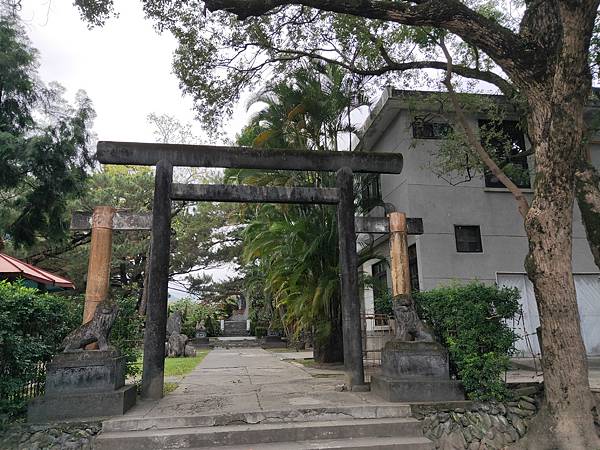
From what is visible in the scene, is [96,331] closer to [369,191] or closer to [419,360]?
[419,360]

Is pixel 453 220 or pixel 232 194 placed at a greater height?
pixel 453 220

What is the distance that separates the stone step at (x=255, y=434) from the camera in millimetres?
4871

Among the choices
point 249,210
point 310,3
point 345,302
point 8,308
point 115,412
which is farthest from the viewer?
point 249,210

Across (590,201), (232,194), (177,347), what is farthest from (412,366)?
(177,347)

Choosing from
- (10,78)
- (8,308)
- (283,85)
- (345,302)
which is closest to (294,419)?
(345,302)

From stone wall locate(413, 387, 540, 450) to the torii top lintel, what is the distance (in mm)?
3988

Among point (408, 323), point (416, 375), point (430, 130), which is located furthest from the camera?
point (430, 130)

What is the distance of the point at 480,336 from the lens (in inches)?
235

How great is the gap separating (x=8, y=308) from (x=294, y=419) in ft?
12.1

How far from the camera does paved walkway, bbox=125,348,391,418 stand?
5.68 metres

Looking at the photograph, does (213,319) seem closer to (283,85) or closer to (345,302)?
(283,85)

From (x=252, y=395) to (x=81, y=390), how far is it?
2.46 meters

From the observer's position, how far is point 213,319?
27.5m

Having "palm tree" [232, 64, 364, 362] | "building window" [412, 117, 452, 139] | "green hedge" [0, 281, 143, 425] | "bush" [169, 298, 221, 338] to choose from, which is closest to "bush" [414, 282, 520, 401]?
"palm tree" [232, 64, 364, 362]
